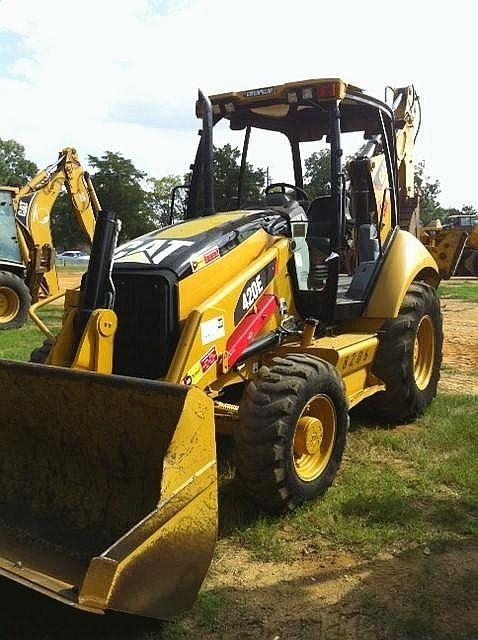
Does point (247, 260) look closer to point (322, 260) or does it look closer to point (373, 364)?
point (322, 260)

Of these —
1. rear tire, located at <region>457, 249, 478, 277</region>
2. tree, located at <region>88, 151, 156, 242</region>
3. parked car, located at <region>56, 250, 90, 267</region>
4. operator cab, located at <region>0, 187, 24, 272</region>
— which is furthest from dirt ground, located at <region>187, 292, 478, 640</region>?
tree, located at <region>88, 151, 156, 242</region>

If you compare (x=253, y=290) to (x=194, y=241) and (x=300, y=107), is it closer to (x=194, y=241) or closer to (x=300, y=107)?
(x=194, y=241)

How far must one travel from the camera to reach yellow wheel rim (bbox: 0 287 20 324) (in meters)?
12.5

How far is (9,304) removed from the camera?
12617 mm

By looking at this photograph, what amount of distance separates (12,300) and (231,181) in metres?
7.97

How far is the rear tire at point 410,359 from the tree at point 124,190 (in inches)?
1688

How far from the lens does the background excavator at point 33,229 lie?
12539 mm

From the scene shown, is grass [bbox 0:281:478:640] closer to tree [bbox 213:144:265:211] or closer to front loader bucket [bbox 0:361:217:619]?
front loader bucket [bbox 0:361:217:619]

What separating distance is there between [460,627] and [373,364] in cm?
280

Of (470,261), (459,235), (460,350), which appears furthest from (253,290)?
(470,261)

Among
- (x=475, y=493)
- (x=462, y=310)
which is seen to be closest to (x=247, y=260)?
(x=475, y=493)

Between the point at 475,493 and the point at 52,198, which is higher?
the point at 52,198

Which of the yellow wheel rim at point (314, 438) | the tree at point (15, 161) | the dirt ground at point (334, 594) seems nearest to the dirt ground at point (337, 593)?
the dirt ground at point (334, 594)

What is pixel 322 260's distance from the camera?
202 inches
